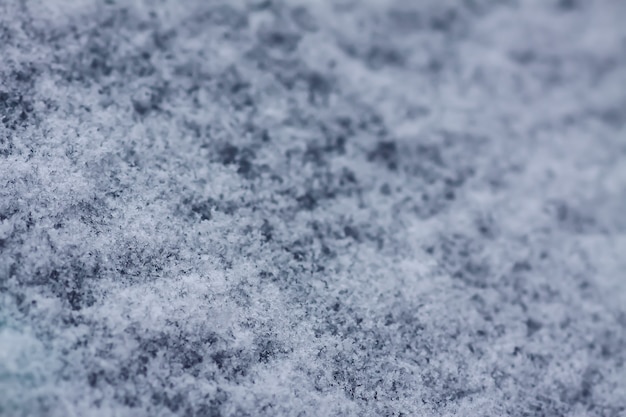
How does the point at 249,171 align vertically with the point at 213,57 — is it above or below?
below

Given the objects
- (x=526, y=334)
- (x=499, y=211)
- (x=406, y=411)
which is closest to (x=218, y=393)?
(x=406, y=411)

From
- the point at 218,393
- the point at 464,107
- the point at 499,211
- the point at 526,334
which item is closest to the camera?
the point at 218,393

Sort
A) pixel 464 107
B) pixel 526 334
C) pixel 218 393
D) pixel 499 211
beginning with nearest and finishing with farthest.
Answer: pixel 218 393 < pixel 526 334 < pixel 499 211 < pixel 464 107

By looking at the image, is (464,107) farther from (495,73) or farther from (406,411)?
(406,411)

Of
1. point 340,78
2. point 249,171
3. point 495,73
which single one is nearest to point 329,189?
point 249,171

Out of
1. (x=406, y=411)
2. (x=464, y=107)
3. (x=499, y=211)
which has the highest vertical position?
(x=464, y=107)

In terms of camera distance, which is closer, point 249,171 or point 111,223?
point 111,223
